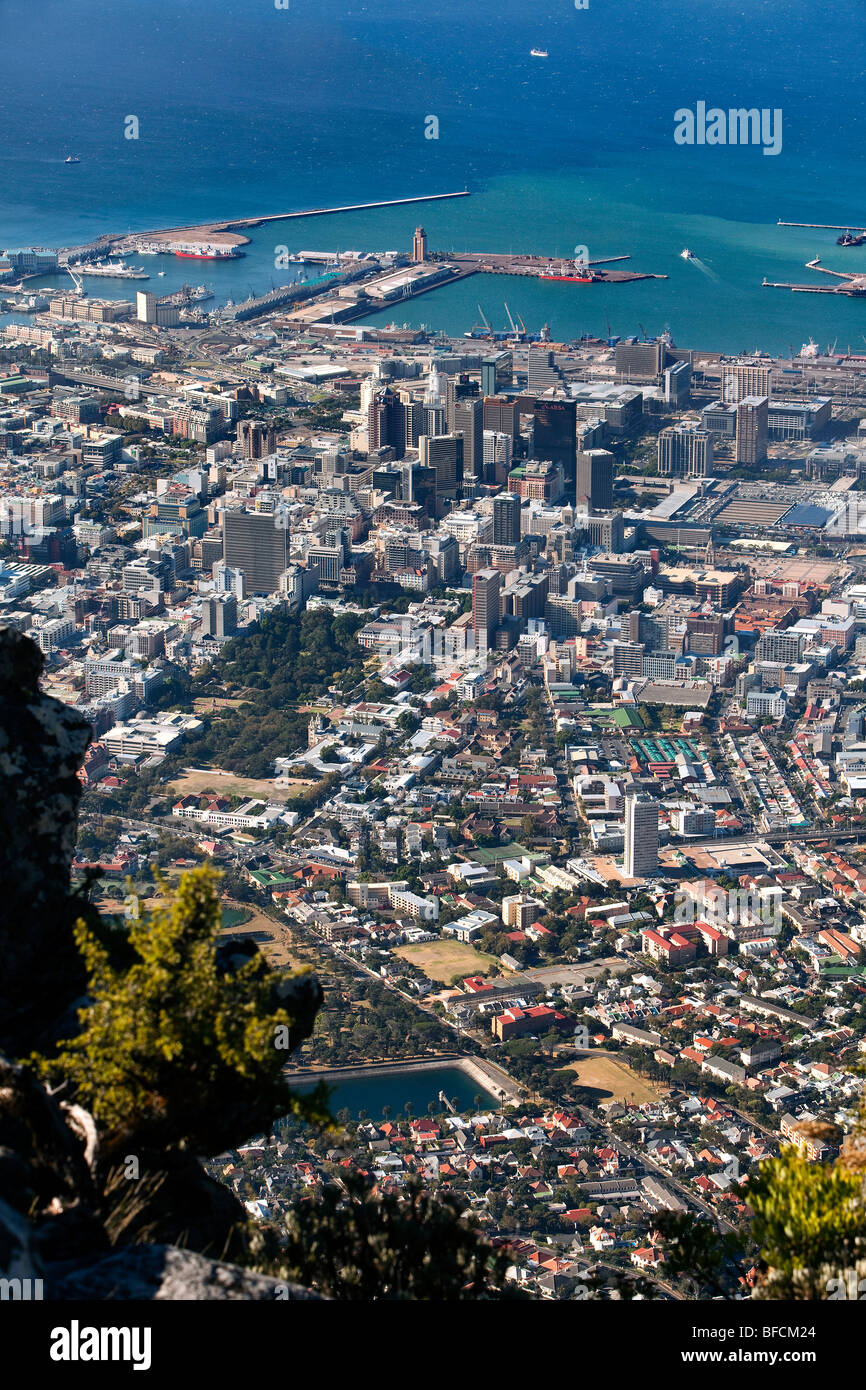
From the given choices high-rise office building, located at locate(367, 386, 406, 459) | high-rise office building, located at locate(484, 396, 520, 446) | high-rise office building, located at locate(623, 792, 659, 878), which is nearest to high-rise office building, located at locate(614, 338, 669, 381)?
high-rise office building, located at locate(484, 396, 520, 446)

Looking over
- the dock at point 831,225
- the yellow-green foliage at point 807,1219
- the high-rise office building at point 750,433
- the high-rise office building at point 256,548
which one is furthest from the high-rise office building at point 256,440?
the yellow-green foliage at point 807,1219

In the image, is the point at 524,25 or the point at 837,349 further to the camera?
the point at 524,25

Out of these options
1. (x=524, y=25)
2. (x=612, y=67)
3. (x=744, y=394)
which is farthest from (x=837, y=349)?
(x=524, y=25)

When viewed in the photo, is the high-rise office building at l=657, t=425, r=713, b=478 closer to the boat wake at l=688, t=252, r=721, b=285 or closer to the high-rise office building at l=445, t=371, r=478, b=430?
the high-rise office building at l=445, t=371, r=478, b=430

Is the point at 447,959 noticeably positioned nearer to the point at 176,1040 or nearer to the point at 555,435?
the point at 176,1040

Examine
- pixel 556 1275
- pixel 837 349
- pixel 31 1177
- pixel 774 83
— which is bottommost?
pixel 556 1275

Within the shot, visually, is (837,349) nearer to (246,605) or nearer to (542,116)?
(246,605)
